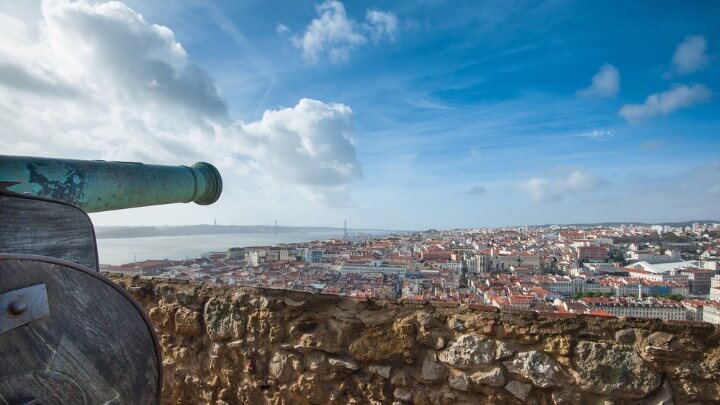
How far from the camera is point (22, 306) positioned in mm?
572

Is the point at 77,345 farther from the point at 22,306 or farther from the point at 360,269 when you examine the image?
the point at 360,269

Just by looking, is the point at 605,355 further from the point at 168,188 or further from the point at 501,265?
the point at 501,265

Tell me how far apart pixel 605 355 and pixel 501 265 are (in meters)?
20.1

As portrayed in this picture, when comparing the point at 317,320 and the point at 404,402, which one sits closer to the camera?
the point at 404,402

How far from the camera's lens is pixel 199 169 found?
2.54 m

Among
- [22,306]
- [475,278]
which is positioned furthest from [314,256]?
[22,306]

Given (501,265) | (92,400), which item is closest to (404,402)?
(92,400)

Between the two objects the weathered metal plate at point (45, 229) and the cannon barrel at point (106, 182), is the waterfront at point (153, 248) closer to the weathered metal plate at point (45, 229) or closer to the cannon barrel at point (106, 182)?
the cannon barrel at point (106, 182)

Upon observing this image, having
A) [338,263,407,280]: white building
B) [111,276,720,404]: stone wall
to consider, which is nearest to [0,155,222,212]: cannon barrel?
[111,276,720,404]: stone wall

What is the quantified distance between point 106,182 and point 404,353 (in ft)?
5.24

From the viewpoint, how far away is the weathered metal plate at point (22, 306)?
1.84ft

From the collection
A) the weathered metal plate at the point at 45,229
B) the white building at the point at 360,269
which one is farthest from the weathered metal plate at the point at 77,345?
the white building at the point at 360,269

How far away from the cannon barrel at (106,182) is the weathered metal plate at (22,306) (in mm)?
396

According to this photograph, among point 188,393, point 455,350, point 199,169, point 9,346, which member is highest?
point 199,169
